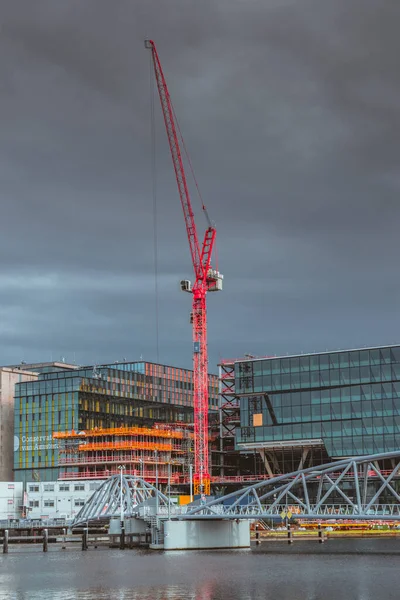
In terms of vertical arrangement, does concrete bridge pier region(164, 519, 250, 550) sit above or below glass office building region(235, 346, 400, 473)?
below

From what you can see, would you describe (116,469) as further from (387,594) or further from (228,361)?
(387,594)

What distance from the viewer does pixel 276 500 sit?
107875mm

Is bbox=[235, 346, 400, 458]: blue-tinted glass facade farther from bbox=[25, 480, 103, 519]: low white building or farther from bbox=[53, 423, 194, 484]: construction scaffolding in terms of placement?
bbox=[25, 480, 103, 519]: low white building

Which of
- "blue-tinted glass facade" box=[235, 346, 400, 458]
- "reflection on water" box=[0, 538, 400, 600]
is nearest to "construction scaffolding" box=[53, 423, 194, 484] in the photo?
"blue-tinted glass facade" box=[235, 346, 400, 458]

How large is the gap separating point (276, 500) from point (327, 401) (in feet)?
219

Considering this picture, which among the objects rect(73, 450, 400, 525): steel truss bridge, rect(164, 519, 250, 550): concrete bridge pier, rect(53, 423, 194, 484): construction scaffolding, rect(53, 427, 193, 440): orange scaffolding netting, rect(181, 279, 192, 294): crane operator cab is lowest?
rect(164, 519, 250, 550): concrete bridge pier

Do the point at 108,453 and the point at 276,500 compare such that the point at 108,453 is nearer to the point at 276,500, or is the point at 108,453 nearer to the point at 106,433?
the point at 106,433

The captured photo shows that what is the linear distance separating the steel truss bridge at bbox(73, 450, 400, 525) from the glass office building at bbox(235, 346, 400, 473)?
19.1ft

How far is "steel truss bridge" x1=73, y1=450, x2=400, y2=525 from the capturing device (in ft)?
330

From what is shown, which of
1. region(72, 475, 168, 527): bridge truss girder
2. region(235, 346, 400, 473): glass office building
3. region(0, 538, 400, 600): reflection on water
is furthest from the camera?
region(235, 346, 400, 473): glass office building

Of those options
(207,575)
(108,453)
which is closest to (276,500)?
(207,575)

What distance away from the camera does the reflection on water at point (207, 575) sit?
72.3 m

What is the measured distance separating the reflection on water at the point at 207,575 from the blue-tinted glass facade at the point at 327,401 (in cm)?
4655

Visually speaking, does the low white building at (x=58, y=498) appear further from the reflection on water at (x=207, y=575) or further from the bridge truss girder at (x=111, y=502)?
the reflection on water at (x=207, y=575)
